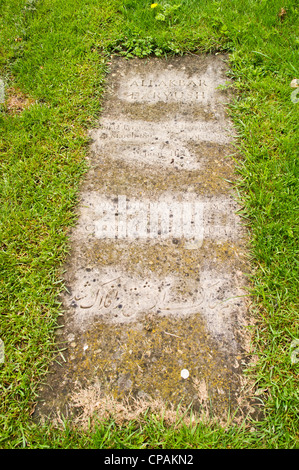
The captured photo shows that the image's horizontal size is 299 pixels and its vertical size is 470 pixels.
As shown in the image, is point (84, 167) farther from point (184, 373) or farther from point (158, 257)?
point (184, 373)

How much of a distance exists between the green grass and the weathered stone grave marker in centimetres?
12

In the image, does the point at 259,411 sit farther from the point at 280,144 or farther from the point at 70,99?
the point at 70,99

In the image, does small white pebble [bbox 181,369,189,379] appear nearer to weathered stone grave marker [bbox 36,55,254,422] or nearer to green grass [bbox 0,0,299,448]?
weathered stone grave marker [bbox 36,55,254,422]

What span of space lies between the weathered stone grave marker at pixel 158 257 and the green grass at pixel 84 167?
A: 0.12 metres

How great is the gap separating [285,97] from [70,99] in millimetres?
1897

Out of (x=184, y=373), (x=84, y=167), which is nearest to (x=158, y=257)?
(x=184, y=373)

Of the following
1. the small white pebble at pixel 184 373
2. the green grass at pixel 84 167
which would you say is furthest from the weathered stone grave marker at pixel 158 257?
the green grass at pixel 84 167

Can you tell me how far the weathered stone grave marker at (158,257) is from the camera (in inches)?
72.6

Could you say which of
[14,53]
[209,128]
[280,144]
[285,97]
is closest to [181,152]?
[209,128]

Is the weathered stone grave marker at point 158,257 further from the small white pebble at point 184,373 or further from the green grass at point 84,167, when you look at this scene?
the green grass at point 84,167

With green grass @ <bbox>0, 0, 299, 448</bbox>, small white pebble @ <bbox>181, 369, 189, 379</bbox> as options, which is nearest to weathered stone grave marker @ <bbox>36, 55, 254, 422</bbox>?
small white pebble @ <bbox>181, 369, 189, 379</bbox>

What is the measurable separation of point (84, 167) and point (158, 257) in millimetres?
992

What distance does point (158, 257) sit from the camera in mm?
2193

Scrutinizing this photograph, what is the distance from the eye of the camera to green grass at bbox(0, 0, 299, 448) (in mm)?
1719
